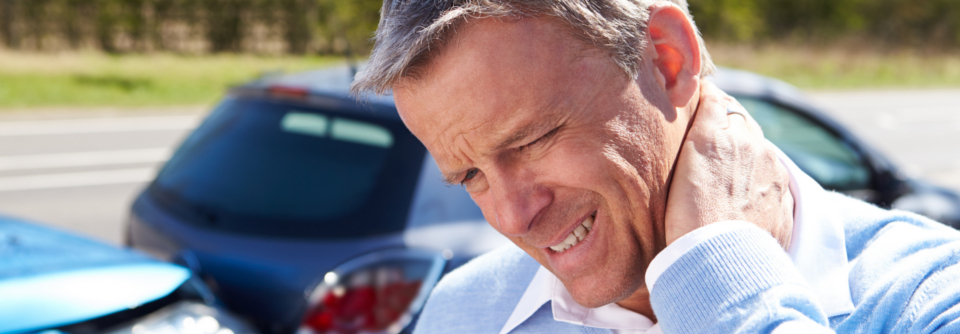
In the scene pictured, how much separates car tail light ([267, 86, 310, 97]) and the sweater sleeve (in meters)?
2.12

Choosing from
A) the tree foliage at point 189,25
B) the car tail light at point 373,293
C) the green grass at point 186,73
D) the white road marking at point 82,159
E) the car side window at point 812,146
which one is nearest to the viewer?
the car tail light at point 373,293

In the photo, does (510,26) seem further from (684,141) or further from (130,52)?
(130,52)

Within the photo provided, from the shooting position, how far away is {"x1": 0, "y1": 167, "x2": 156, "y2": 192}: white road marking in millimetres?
7812

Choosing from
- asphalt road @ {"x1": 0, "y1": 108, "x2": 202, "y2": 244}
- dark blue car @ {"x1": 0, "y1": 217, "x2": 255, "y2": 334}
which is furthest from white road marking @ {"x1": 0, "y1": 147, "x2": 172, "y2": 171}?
dark blue car @ {"x1": 0, "y1": 217, "x2": 255, "y2": 334}

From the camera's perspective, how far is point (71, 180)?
8062mm

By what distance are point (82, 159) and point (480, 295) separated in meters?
9.31

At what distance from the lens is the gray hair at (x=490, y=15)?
1.02 m

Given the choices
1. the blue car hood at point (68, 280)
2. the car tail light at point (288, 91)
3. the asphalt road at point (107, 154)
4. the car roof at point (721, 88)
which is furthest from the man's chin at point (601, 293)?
the asphalt road at point (107, 154)

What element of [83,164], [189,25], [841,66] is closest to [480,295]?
[83,164]

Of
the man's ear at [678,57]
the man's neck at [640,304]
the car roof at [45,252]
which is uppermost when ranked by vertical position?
the man's ear at [678,57]

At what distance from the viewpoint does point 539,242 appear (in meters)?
1.17

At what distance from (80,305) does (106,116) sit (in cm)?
1158

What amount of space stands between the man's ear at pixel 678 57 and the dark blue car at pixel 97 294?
5.79 feet

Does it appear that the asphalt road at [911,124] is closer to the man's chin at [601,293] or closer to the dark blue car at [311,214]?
the dark blue car at [311,214]
